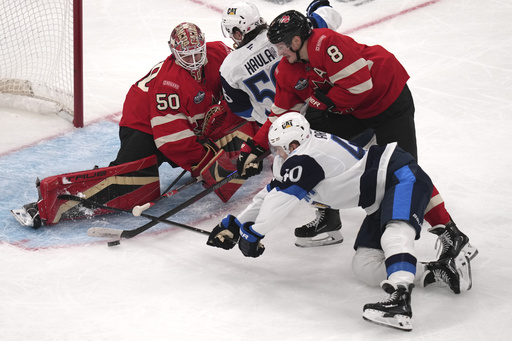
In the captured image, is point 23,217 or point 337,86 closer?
point 337,86

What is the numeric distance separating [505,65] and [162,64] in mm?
2639

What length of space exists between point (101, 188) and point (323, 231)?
1.16m

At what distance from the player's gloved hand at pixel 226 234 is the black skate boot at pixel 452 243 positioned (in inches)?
33.3

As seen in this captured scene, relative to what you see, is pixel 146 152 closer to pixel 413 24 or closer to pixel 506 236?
pixel 506 236

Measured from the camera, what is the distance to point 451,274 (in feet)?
11.1

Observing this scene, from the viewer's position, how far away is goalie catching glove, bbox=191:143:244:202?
4.36 m

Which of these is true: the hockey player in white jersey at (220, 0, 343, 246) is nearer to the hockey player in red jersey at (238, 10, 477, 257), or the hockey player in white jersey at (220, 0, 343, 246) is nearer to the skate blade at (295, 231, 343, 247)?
the hockey player in red jersey at (238, 10, 477, 257)

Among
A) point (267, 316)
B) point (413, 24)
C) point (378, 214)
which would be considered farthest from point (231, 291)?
point (413, 24)

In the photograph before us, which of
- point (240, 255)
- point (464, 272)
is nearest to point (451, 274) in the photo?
point (464, 272)

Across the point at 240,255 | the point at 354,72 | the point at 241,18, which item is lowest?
the point at 240,255

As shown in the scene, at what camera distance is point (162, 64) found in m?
4.46

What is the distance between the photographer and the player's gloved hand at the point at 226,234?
3.58 m

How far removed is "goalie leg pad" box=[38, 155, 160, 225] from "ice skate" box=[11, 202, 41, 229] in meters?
0.03

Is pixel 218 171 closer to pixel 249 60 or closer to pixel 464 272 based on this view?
pixel 249 60
